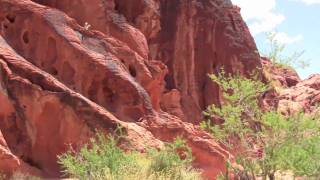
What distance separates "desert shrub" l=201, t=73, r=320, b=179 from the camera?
11117 mm

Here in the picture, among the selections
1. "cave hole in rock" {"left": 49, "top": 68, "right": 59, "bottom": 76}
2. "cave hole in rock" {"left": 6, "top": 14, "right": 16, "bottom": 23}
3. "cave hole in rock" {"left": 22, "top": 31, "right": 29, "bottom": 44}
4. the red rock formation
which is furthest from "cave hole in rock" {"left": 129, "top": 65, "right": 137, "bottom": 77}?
the red rock formation

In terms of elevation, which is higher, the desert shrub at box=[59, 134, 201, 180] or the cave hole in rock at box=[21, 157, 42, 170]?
the desert shrub at box=[59, 134, 201, 180]

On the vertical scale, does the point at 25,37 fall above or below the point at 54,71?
above

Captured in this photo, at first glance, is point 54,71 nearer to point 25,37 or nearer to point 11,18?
point 25,37

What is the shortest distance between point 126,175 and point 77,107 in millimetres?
4841

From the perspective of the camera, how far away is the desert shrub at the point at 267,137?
36.5ft

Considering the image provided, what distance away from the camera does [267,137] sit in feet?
39.5

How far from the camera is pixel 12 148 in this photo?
1422 cm

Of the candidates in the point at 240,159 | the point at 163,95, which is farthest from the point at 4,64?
the point at 163,95

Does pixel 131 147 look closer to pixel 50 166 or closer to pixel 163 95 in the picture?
pixel 50 166

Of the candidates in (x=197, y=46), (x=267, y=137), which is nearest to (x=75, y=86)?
(x=267, y=137)

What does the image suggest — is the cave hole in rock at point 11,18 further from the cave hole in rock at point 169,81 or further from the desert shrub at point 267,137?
the cave hole in rock at point 169,81

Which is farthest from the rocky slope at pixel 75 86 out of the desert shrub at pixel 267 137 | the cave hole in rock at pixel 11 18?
the desert shrub at pixel 267 137

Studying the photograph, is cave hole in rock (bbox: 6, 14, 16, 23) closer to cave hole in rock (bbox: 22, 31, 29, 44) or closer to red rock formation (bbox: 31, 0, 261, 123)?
cave hole in rock (bbox: 22, 31, 29, 44)
